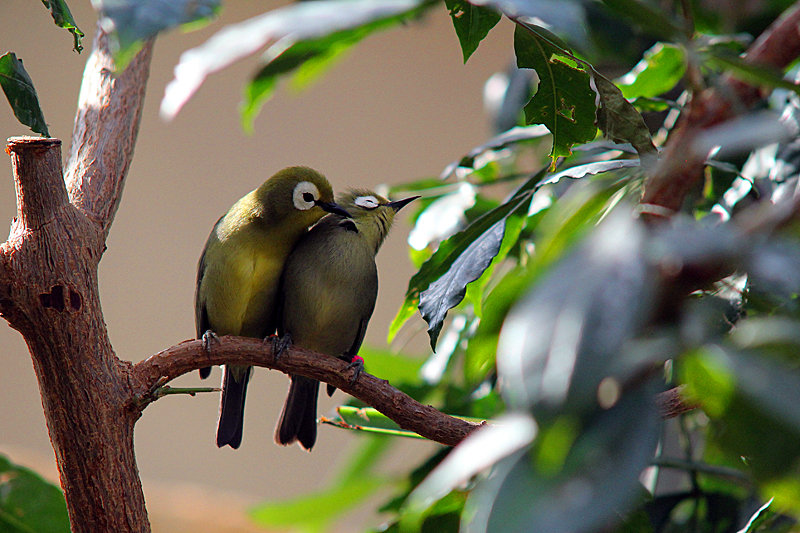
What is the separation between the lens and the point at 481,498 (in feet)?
1.32

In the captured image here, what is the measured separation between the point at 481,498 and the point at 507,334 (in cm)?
11

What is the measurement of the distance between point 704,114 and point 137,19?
42 centimetres

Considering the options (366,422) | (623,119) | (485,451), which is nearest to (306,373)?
(366,422)

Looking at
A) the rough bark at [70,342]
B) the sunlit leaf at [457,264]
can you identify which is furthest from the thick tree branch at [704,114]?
the rough bark at [70,342]

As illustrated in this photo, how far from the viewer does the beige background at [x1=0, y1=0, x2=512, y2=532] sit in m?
3.30

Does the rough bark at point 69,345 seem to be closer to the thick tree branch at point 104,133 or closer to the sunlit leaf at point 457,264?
the thick tree branch at point 104,133

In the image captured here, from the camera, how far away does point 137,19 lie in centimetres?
38

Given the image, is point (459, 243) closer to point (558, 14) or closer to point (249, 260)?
point (249, 260)

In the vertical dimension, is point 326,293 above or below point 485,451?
above

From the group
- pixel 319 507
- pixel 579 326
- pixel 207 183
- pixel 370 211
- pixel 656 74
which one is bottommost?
pixel 319 507

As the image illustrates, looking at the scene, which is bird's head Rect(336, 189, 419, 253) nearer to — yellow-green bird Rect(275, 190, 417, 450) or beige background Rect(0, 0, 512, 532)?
yellow-green bird Rect(275, 190, 417, 450)

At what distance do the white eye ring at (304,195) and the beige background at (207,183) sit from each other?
2098mm

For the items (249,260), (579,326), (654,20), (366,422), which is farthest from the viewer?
(249,260)

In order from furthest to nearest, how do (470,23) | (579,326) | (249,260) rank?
(249,260)
(470,23)
(579,326)
